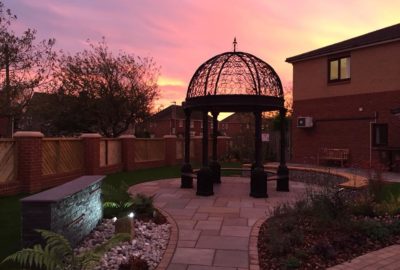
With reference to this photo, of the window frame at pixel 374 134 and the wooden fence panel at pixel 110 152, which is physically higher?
the window frame at pixel 374 134

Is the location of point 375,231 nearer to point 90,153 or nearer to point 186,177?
point 186,177

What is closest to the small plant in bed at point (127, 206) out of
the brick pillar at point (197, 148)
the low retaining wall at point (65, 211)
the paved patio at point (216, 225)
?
the paved patio at point (216, 225)

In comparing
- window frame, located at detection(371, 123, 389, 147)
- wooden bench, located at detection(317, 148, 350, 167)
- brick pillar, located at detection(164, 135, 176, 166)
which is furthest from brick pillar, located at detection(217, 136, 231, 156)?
window frame, located at detection(371, 123, 389, 147)

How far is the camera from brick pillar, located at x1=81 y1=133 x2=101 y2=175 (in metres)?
15.9

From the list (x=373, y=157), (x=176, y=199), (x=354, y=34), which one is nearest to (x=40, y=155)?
(x=176, y=199)

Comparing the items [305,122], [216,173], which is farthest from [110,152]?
[305,122]

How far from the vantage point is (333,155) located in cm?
2019

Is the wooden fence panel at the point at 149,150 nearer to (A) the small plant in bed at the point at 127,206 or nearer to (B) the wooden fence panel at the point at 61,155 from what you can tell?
(B) the wooden fence panel at the point at 61,155

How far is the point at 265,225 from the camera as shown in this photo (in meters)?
7.75

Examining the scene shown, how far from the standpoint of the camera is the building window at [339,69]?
65.8 feet

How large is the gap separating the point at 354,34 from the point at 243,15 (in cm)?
1271

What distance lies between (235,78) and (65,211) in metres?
6.74

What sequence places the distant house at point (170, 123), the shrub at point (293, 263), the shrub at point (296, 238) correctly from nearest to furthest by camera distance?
the shrub at point (293, 263) < the shrub at point (296, 238) < the distant house at point (170, 123)

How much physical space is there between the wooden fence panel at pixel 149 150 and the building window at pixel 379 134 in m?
10.7
